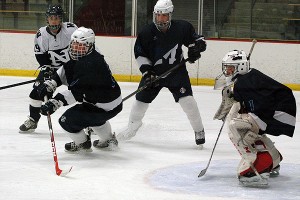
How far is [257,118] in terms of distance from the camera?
367 cm

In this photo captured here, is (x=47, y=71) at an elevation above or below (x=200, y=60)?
above

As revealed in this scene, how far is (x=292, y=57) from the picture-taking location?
8242mm

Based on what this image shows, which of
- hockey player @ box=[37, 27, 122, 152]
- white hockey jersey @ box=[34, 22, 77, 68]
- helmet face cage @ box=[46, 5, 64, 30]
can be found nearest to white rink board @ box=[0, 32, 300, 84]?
white hockey jersey @ box=[34, 22, 77, 68]

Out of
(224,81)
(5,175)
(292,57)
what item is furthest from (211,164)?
(292,57)

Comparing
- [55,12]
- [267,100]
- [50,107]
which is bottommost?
[50,107]

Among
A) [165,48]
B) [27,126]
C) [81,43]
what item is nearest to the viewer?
[81,43]

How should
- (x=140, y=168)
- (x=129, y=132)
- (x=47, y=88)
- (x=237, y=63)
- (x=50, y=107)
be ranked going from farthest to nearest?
(x=129, y=132) → (x=47, y=88) → (x=50, y=107) → (x=140, y=168) → (x=237, y=63)

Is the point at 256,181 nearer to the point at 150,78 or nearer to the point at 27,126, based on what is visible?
the point at 150,78

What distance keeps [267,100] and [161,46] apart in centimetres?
141

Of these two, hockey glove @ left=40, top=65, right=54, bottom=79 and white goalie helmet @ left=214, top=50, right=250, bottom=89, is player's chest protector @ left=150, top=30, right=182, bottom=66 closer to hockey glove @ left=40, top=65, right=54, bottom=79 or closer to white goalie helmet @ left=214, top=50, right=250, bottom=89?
hockey glove @ left=40, top=65, right=54, bottom=79

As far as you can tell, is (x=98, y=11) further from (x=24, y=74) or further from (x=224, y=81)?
(x=224, y=81)

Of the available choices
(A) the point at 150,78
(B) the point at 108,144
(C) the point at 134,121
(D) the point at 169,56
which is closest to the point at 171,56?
(D) the point at 169,56

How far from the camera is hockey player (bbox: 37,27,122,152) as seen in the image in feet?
14.1

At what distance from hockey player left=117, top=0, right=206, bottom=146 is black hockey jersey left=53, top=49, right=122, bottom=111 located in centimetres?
45
